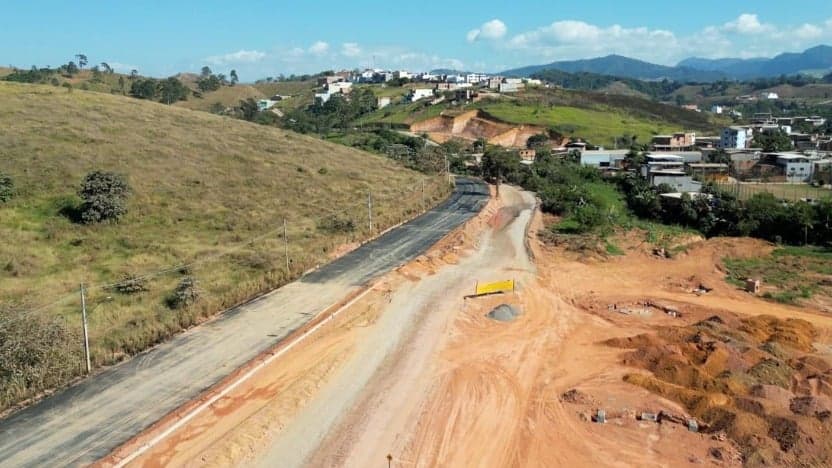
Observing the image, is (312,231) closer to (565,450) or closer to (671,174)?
(565,450)

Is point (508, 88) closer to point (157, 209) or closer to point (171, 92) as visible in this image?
point (171, 92)

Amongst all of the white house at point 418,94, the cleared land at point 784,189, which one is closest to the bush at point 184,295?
the cleared land at point 784,189

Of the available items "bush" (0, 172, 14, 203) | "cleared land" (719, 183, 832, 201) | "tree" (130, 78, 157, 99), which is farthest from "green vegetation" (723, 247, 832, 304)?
"tree" (130, 78, 157, 99)

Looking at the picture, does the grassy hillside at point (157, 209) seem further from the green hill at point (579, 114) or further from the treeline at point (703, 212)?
the green hill at point (579, 114)

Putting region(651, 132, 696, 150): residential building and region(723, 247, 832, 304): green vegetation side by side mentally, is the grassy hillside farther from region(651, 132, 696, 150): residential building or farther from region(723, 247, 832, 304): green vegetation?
region(651, 132, 696, 150): residential building

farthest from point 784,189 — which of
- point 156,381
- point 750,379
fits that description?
point 156,381
